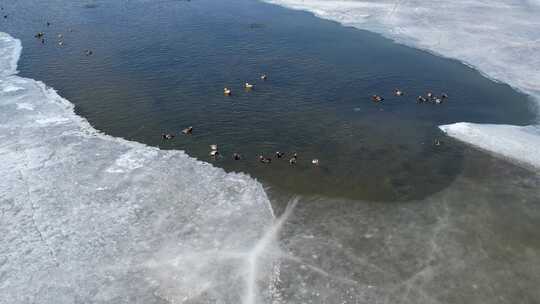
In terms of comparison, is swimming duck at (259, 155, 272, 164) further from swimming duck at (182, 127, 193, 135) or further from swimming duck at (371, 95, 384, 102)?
swimming duck at (371, 95, 384, 102)

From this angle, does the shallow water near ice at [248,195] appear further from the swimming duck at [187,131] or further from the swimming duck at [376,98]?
the swimming duck at [187,131]

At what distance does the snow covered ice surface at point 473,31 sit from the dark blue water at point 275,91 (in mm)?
2132

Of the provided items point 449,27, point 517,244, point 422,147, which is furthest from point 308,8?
point 517,244

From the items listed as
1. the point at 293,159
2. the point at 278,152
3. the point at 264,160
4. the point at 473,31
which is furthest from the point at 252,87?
the point at 473,31

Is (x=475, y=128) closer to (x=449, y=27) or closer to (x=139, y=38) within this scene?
(x=449, y=27)

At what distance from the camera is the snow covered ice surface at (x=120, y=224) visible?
20703mm

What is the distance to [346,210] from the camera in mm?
26250

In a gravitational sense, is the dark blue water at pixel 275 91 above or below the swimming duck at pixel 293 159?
above

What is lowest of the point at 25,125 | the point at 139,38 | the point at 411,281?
the point at 411,281

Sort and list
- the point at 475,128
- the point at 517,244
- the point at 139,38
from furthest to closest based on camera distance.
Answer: the point at 139,38 → the point at 475,128 → the point at 517,244

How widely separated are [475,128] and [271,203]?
18.0 m

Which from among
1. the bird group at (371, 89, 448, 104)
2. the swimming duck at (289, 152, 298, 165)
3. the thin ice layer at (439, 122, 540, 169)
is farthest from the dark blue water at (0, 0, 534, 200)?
the thin ice layer at (439, 122, 540, 169)

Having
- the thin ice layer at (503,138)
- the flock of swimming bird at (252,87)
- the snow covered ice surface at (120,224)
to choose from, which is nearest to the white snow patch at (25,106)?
the snow covered ice surface at (120,224)

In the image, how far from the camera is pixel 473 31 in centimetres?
5353
